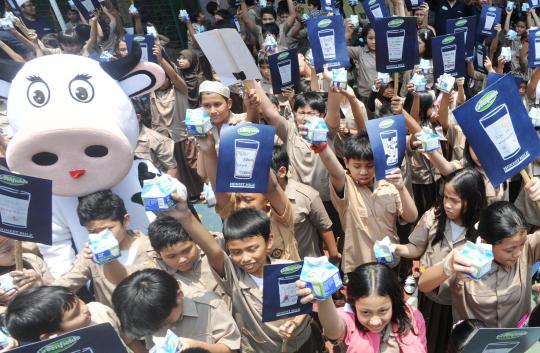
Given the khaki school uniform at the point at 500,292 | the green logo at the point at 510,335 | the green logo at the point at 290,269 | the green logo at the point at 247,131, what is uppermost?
the green logo at the point at 247,131

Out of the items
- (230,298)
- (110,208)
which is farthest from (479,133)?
(110,208)

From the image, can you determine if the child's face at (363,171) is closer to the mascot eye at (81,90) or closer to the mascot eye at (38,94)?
the mascot eye at (81,90)

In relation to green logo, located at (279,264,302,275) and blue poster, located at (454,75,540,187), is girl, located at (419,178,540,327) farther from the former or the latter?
green logo, located at (279,264,302,275)

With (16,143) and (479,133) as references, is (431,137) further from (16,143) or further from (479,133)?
(16,143)

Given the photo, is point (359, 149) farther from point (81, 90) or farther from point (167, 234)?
point (81, 90)

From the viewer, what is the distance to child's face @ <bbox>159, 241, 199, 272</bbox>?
2.38m

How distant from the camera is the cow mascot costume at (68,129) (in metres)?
2.51

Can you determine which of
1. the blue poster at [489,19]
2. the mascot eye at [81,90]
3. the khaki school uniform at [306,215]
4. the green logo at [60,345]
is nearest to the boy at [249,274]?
the khaki school uniform at [306,215]

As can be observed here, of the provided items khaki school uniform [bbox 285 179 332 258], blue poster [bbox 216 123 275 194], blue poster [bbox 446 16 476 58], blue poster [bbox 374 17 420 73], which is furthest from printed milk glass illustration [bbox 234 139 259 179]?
blue poster [bbox 446 16 476 58]

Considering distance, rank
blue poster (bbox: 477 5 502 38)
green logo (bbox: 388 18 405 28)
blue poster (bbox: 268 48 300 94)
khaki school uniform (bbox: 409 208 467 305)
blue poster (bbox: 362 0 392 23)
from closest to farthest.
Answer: khaki school uniform (bbox: 409 208 467 305) < green logo (bbox: 388 18 405 28) < blue poster (bbox: 268 48 300 94) < blue poster (bbox: 362 0 392 23) < blue poster (bbox: 477 5 502 38)

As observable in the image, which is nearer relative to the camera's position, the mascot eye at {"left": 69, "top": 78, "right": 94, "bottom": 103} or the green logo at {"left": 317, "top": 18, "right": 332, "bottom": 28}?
the mascot eye at {"left": 69, "top": 78, "right": 94, "bottom": 103}

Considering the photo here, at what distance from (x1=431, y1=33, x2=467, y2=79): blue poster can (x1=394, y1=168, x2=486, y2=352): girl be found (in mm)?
1764

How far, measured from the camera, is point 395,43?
3.92m

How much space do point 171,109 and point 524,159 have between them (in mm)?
3774
